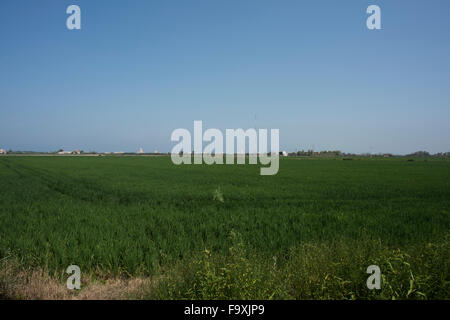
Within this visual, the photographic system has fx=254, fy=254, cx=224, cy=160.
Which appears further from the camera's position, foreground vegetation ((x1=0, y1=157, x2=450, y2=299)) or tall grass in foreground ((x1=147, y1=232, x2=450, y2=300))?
foreground vegetation ((x1=0, y1=157, x2=450, y2=299))

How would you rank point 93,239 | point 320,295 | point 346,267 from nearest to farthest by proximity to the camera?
point 320,295 → point 346,267 → point 93,239

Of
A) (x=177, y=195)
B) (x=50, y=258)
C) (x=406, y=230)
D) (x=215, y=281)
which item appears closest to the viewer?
(x=215, y=281)

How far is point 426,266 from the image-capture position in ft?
13.1

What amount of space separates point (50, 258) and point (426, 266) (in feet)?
25.3

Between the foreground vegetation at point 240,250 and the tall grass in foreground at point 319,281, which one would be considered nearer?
the tall grass in foreground at point 319,281

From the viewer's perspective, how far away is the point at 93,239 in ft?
23.7

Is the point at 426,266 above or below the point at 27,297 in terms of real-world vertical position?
above

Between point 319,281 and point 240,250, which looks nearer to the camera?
point 319,281
